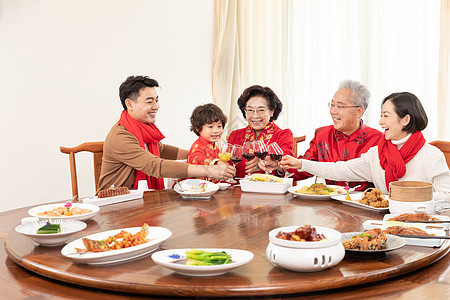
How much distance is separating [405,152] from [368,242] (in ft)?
3.74

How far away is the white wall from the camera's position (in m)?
3.45

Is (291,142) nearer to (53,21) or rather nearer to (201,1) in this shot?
(53,21)

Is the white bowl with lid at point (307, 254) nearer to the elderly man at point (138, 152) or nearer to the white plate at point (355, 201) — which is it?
the white plate at point (355, 201)

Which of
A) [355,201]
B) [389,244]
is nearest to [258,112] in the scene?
[355,201]

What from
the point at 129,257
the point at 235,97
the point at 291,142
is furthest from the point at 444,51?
the point at 129,257

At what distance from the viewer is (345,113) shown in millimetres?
3078

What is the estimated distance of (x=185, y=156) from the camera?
3.46 m

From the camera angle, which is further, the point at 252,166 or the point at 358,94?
the point at 358,94

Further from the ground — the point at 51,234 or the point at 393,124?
the point at 393,124

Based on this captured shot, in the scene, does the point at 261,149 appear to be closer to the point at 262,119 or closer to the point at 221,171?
the point at 221,171

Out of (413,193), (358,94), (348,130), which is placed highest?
(358,94)

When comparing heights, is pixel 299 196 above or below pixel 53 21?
below

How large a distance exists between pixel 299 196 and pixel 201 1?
3477 millimetres

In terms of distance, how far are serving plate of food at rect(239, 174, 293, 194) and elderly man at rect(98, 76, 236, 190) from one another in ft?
0.68
